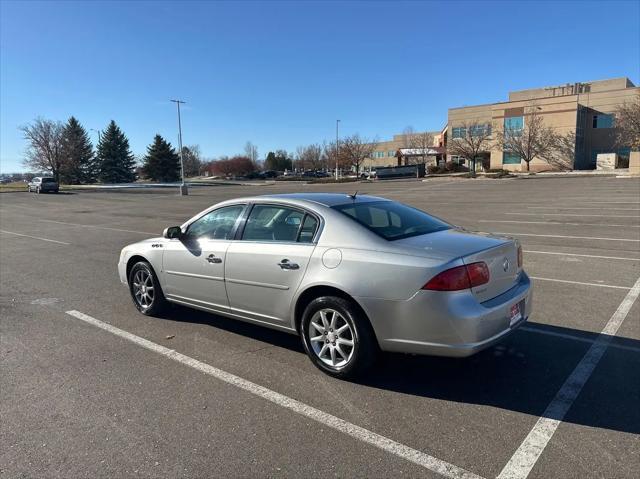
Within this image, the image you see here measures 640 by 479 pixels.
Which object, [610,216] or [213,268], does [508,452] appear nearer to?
[213,268]

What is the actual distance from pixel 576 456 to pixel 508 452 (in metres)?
0.39

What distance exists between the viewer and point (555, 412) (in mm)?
3350

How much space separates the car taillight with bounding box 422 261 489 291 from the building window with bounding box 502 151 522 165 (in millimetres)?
72612

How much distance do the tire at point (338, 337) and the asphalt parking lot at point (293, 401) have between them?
0.48ft

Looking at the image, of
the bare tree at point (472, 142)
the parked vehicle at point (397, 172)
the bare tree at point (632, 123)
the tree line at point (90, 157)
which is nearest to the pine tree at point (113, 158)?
the tree line at point (90, 157)

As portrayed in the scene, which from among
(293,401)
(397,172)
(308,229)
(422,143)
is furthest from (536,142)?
(293,401)

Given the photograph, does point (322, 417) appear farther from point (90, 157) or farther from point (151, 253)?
point (90, 157)

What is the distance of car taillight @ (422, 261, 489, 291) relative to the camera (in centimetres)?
341

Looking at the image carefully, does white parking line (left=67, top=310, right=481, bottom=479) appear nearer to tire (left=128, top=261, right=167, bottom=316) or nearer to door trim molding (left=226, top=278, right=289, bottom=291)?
tire (left=128, top=261, right=167, bottom=316)

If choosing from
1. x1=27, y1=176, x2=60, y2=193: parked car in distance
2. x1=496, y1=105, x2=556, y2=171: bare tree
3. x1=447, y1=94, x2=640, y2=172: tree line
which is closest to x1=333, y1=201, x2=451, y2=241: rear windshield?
x1=27, y1=176, x2=60, y2=193: parked car in distance

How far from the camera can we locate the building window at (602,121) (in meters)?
70.3

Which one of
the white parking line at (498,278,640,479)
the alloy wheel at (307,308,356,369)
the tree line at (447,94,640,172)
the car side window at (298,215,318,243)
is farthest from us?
the tree line at (447,94,640,172)

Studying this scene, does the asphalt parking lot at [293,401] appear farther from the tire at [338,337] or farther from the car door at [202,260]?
the car door at [202,260]

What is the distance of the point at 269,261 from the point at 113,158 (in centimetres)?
8217
